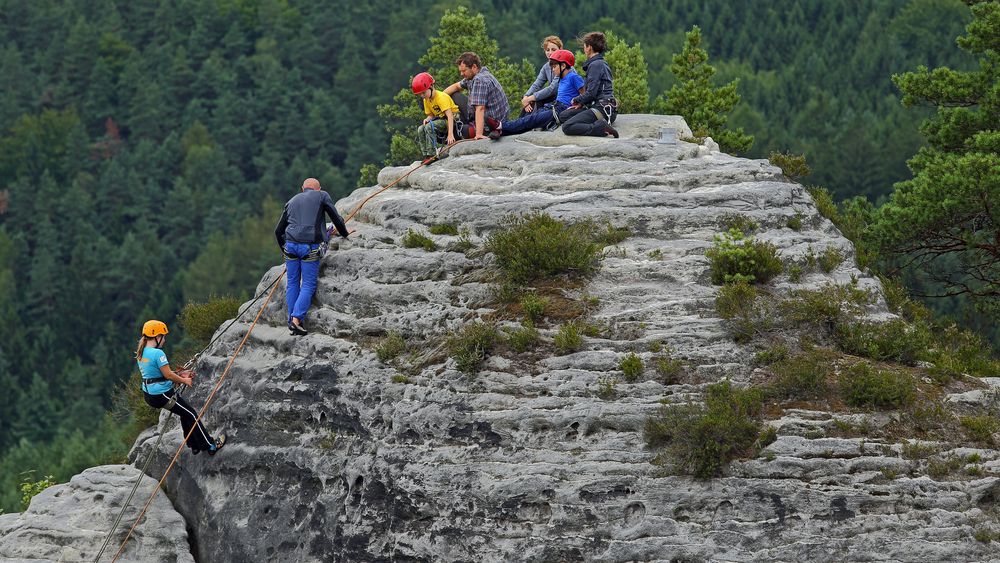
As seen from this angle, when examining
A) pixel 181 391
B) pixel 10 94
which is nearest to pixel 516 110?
pixel 181 391

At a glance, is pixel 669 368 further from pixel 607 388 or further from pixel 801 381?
pixel 801 381

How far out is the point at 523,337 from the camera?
21438mm

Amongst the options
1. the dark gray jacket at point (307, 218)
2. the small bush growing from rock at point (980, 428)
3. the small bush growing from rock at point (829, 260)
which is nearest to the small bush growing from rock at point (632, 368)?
the small bush growing from rock at point (829, 260)

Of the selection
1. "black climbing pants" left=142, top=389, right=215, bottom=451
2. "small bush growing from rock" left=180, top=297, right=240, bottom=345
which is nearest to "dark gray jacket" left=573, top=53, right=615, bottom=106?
"small bush growing from rock" left=180, top=297, right=240, bottom=345

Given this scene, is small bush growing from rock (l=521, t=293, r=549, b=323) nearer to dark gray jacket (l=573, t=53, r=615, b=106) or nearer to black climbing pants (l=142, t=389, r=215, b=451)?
dark gray jacket (l=573, t=53, r=615, b=106)

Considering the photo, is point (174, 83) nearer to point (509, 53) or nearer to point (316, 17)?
point (316, 17)

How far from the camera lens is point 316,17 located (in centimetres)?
16750

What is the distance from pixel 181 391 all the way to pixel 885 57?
122 m

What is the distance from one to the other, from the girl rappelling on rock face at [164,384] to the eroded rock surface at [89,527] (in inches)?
51.2

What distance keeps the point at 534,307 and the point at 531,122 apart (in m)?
5.05

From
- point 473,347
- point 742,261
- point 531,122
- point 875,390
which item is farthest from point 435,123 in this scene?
point 875,390

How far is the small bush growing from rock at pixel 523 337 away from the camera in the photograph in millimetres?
21453

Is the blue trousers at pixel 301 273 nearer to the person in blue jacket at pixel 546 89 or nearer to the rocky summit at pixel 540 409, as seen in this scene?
the rocky summit at pixel 540 409

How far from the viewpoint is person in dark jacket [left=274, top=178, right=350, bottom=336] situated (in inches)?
917
